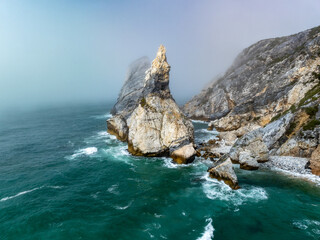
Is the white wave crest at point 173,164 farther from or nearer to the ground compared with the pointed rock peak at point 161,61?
nearer to the ground

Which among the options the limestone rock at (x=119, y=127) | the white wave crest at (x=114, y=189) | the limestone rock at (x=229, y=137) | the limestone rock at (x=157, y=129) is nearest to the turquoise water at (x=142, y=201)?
the white wave crest at (x=114, y=189)

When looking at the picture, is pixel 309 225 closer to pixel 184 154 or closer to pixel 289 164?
pixel 289 164

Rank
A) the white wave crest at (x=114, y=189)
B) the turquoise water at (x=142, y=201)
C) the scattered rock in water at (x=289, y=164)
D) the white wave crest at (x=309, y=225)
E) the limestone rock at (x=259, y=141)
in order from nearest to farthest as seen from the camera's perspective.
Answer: the white wave crest at (x=309, y=225)
the turquoise water at (x=142, y=201)
the white wave crest at (x=114, y=189)
the scattered rock in water at (x=289, y=164)
the limestone rock at (x=259, y=141)

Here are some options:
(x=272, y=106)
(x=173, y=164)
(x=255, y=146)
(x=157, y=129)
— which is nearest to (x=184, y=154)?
(x=173, y=164)

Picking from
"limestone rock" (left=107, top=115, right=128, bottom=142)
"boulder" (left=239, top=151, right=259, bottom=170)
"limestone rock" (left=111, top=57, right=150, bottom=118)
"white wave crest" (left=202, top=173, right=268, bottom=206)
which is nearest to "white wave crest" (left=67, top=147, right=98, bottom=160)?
"limestone rock" (left=107, top=115, right=128, bottom=142)

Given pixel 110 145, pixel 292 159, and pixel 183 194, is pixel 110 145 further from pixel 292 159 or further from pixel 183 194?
pixel 292 159

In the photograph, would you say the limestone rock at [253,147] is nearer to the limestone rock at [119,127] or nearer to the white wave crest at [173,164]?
the white wave crest at [173,164]

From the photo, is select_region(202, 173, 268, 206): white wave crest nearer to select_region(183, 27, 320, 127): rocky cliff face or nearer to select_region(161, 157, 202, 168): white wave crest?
select_region(161, 157, 202, 168): white wave crest
